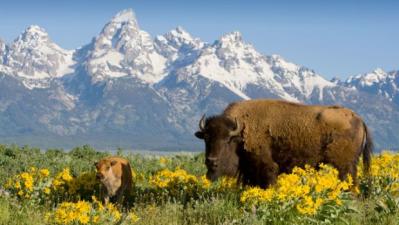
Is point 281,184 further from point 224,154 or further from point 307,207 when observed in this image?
point 224,154

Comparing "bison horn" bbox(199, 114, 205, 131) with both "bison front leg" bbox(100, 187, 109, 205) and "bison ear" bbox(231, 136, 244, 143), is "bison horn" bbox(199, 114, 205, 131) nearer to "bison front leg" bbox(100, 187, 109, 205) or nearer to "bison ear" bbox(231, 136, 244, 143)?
"bison ear" bbox(231, 136, 244, 143)

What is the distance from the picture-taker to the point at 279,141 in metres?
13.7

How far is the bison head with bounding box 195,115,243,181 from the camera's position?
13078mm

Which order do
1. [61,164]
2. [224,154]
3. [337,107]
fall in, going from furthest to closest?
[61,164]
[337,107]
[224,154]

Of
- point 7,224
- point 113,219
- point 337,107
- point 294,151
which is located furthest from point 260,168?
point 7,224

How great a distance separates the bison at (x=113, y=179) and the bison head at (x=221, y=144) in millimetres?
2823

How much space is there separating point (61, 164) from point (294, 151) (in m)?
9.82

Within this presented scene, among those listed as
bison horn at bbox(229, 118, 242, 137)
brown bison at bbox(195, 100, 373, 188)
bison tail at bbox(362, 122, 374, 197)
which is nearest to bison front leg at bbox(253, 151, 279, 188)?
brown bison at bbox(195, 100, 373, 188)

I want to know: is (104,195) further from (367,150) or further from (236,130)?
(367,150)

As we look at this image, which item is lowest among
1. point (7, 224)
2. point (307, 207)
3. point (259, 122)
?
point (7, 224)

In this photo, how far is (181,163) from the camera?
74.0ft

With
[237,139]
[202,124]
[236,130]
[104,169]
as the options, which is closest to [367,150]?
[237,139]

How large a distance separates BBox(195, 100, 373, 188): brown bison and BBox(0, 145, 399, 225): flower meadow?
0.58m

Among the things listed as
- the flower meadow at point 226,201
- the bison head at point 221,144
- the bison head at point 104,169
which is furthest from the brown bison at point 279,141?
the bison head at point 104,169
